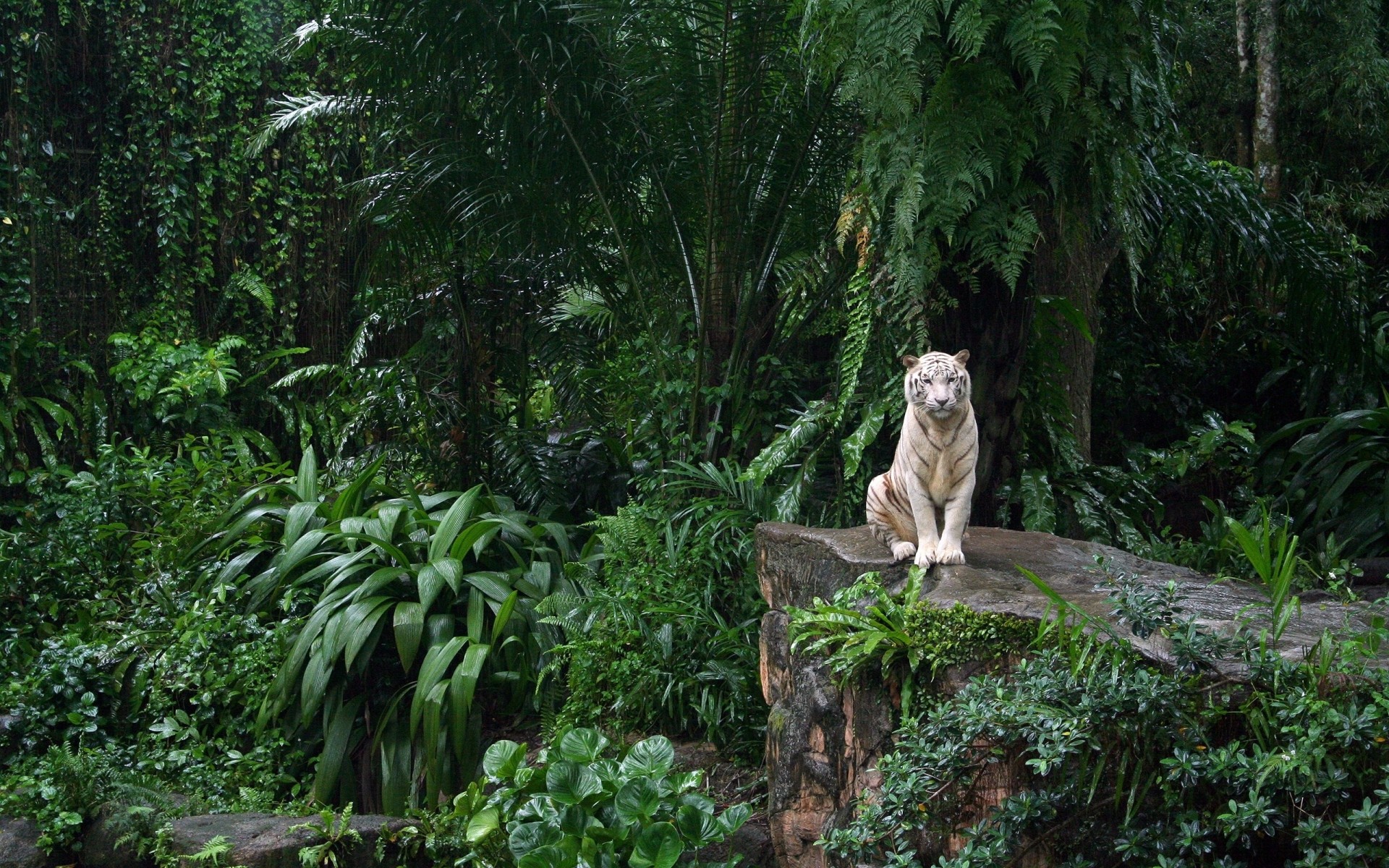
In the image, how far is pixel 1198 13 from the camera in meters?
9.91

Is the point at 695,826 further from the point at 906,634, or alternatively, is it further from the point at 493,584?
the point at 493,584

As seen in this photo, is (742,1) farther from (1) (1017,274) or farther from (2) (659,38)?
(1) (1017,274)

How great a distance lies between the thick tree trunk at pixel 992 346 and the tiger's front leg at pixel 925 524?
128 centimetres

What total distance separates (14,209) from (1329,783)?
9165mm

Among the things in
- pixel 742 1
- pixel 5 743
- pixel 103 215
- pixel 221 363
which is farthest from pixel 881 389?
pixel 103 215

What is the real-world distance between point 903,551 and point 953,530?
0.70 ft

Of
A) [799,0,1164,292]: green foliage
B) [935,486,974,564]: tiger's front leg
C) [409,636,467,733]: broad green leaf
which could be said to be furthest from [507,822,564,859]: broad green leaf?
[799,0,1164,292]: green foliage

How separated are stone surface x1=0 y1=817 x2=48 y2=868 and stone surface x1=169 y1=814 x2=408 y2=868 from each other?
26.2 inches

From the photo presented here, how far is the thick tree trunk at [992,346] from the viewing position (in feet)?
16.0

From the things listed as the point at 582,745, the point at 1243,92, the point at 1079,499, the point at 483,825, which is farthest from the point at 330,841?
the point at 1243,92

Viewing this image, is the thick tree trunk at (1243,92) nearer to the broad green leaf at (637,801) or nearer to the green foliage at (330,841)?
the broad green leaf at (637,801)

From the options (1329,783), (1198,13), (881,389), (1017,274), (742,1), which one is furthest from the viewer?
(1198,13)

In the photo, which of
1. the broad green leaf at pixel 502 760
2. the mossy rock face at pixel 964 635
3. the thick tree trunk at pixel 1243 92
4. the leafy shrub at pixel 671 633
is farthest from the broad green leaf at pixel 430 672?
the thick tree trunk at pixel 1243 92

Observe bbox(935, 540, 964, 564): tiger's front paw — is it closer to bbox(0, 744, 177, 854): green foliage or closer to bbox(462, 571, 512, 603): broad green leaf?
bbox(462, 571, 512, 603): broad green leaf
